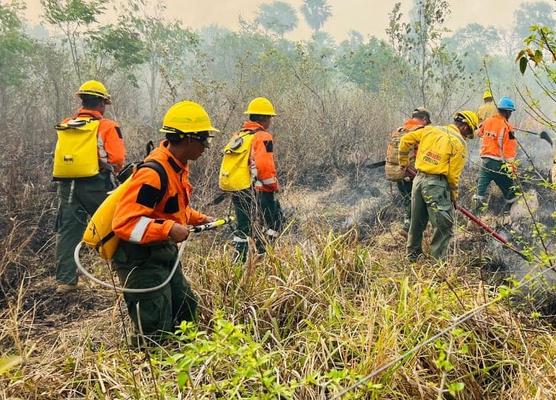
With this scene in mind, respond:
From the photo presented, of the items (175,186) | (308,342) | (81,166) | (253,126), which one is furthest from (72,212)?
(308,342)

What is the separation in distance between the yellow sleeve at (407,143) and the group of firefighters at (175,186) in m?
0.01

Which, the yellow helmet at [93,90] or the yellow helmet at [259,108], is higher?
the yellow helmet at [93,90]

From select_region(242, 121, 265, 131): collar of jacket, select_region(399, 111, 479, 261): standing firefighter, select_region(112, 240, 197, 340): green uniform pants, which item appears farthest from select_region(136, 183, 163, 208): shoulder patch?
select_region(399, 111, 479, 261): standing firefighter

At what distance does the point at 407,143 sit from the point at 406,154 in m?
0.18

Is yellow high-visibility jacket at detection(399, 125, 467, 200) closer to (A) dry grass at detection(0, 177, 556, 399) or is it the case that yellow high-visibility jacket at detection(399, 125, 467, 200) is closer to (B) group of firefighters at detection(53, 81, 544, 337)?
(B) group of firefighters at detection(53, 81, 544, 337)

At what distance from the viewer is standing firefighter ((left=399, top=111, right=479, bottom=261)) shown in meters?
4.31

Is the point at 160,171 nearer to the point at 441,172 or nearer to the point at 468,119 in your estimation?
the point at 441,172

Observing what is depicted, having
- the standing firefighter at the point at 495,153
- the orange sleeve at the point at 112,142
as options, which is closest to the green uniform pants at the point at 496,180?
the standing firefighter at the point at 495,153

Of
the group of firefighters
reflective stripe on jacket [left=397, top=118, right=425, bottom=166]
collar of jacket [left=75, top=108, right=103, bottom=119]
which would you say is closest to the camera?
the group of firefighters

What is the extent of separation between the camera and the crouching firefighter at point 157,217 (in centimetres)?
233

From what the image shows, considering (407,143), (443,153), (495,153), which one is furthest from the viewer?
(495,153)

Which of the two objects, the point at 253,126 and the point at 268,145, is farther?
the point at 253,126

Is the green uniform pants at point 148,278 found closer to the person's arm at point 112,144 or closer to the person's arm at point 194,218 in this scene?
the person's arm at point 194,218

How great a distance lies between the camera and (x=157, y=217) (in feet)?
8.27
